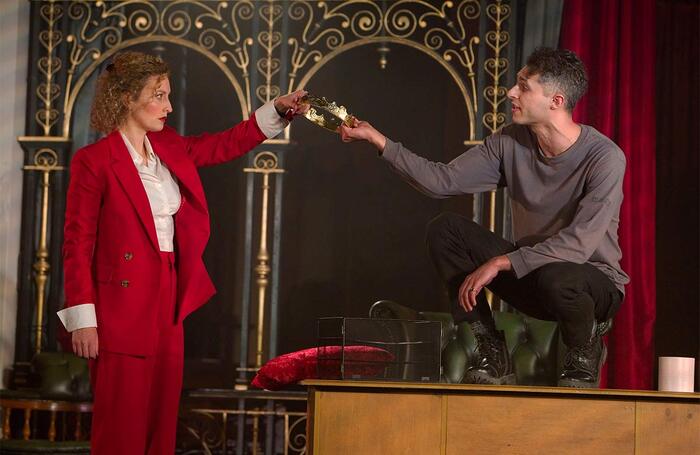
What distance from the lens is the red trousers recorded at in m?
3.01

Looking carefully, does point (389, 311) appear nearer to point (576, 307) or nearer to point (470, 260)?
point (470, 260)

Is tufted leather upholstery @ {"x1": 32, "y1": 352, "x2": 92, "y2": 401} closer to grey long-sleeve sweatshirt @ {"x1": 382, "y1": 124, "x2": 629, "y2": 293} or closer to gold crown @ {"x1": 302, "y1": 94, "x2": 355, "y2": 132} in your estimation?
gold crown @ {"x1": 302, "y1": 94, "x2": 355, "y2": 132}

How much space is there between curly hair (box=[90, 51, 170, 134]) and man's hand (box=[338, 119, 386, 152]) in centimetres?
58

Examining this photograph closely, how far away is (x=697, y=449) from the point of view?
2584 mm

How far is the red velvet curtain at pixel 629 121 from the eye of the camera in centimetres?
461

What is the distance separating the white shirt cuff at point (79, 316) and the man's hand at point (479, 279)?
103cm

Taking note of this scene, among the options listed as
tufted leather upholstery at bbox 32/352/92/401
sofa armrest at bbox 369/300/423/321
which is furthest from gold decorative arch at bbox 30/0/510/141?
sofa armrest at bbox 369/300/423/321

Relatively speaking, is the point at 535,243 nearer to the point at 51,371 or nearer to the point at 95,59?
the point at 51,371

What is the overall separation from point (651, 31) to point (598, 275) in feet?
7.36

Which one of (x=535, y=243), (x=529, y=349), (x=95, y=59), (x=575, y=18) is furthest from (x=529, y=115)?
(x=95, y=59)

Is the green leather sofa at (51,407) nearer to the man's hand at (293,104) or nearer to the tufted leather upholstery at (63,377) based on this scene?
the tufted leather upholstery at (63,377)

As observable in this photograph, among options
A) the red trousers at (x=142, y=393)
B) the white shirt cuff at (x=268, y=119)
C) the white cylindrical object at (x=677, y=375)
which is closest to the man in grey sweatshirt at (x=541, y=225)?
the white cylindrical object at (x=677, y=375)

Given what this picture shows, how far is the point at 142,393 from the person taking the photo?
3033mm

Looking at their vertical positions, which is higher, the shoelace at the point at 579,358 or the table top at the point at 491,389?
the shoelace at the point at 579,358
